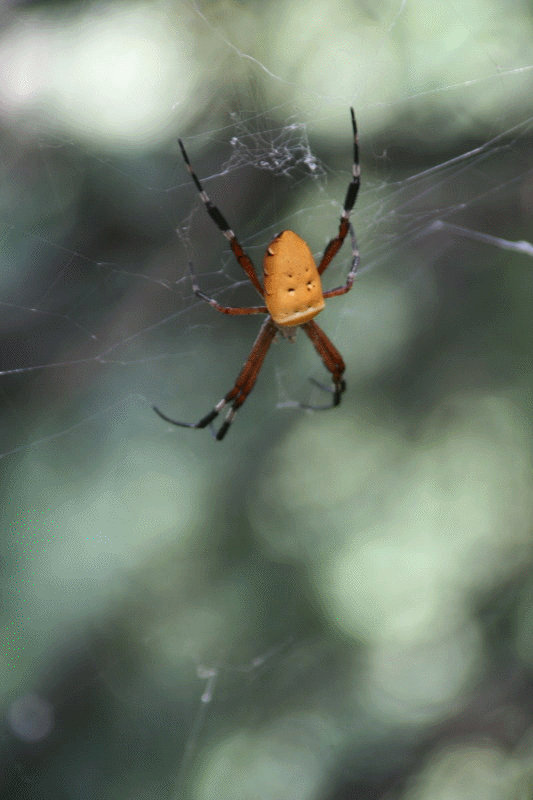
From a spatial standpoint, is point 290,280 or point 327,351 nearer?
point 290,280

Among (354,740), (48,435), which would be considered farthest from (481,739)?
(48,435)

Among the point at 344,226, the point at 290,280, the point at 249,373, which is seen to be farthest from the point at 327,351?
the point at 290,280

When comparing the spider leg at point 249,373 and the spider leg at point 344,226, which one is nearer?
the spider leg at point 344,226

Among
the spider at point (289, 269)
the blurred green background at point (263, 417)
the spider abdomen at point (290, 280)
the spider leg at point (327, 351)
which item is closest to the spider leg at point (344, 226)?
the spider at point (289, 269)

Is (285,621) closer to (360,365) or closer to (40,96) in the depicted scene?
(360,365)

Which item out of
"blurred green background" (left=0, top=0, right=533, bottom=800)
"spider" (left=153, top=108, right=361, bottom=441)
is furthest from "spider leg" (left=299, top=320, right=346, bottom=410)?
"blurred green background" (left=0, top=0, right=533, bottom=800)

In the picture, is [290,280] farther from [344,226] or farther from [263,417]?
[263,417]

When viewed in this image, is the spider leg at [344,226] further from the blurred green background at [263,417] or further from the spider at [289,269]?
the blurred green background at [263,417]
